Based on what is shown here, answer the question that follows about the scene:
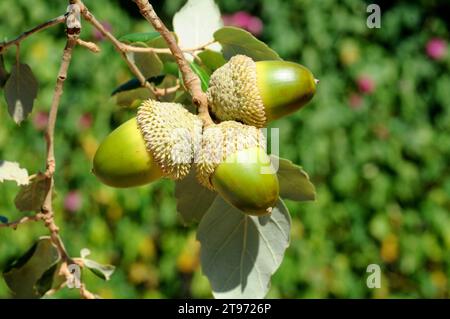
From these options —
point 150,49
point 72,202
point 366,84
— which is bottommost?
point 72,202

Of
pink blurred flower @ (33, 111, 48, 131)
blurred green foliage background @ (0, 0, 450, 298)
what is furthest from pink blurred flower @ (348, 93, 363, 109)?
pink blurred flower @ (33, 111, 48, 131)

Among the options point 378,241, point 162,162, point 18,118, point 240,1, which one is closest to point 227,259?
point 162,162

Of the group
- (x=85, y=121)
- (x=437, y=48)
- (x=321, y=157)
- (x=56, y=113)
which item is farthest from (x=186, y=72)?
(x=437, y=48)

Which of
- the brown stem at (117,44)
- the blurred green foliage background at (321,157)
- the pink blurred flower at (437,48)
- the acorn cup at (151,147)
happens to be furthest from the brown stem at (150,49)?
the pink blurred flower at (437,48)

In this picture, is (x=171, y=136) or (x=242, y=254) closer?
(x=171, y=136)

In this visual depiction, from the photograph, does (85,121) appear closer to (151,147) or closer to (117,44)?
(117,44)

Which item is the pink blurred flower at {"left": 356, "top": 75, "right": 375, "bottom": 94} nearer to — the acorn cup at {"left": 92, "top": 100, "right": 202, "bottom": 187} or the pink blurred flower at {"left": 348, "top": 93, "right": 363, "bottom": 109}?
the pink blurred flower at {"left": 348, "top": 93, "right": 363, "bottom": 109}

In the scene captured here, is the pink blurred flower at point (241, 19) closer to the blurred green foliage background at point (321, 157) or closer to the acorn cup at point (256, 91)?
the blurred green foliage background at point (321, 157)
